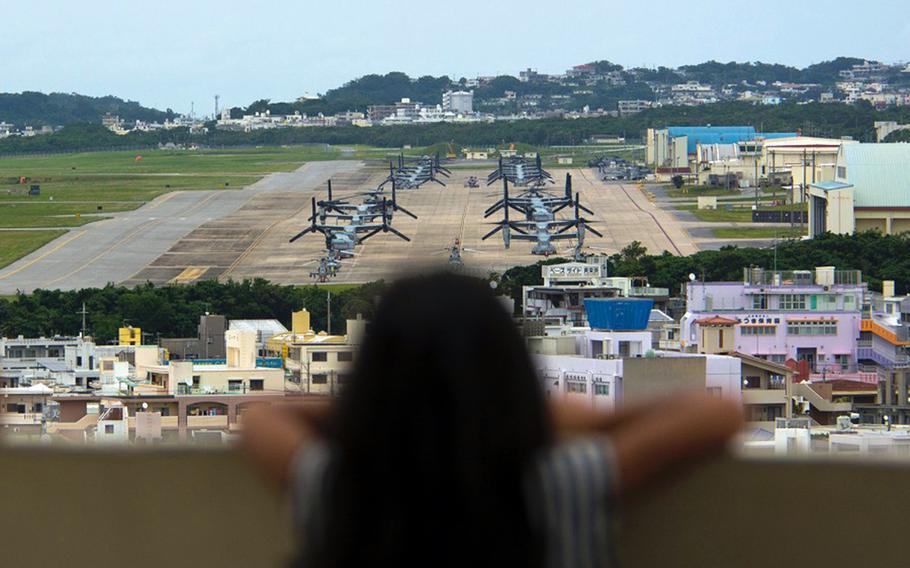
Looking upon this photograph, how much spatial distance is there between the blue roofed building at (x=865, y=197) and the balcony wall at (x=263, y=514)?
53.1 metres

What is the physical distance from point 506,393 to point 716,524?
50 cm

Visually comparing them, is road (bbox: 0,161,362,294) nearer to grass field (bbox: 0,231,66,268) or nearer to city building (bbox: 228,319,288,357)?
grass field (bbox: 0,231,66,268)

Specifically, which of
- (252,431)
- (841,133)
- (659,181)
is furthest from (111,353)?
(841,133)

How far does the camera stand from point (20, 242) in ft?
199

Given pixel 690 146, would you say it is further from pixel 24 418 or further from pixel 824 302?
pixel 24 418

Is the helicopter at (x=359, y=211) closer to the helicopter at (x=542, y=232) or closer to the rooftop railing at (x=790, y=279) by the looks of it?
the helicopter at (x=542, y=232)

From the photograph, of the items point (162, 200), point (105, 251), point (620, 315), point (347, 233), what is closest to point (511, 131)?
point (162, 200)

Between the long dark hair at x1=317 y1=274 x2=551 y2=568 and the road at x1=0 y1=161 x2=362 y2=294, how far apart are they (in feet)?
144

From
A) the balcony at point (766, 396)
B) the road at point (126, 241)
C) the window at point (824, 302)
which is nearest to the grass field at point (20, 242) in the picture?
the road at point (126, 241)

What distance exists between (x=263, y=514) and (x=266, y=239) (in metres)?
57.7

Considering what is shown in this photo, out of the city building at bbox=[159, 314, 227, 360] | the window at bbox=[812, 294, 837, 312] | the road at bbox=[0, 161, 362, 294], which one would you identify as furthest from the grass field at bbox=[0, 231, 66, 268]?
the window at bbox=[812, 294, 837, 312]

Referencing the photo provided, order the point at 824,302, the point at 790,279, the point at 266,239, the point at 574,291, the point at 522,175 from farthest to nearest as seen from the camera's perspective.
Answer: the point at 522,175
the point at 266,239
the point at 574,291
the point at 790,279
the point at 824,302

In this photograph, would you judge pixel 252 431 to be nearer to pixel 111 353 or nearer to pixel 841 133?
pixel 111 353

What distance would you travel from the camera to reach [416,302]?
8.11 ft
